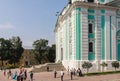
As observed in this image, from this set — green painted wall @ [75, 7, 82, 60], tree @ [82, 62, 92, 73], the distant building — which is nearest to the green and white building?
green painted wall @ [75, 7, 82, 60]

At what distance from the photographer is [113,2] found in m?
41.8

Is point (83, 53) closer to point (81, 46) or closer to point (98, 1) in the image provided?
point (81, 46)

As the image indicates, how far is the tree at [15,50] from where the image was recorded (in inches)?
2931

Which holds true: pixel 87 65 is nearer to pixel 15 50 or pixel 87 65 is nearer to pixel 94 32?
pixel 94 32

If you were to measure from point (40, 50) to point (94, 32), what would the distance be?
126ft

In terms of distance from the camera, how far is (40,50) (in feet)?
255

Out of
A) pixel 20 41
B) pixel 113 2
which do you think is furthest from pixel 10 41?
pixel 113 2

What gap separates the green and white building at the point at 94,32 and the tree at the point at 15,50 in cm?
3472

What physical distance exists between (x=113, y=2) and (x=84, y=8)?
17.6ft

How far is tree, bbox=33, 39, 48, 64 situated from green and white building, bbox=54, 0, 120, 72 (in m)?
34.9

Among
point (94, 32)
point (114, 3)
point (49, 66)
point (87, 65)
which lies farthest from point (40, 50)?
point (87, 65)

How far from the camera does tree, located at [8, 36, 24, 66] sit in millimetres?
74438

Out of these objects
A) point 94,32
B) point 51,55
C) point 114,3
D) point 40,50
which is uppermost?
point 114,3

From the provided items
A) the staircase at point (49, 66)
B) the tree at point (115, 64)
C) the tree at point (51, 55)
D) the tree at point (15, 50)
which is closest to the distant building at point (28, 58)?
the tree at point (15, 50)
